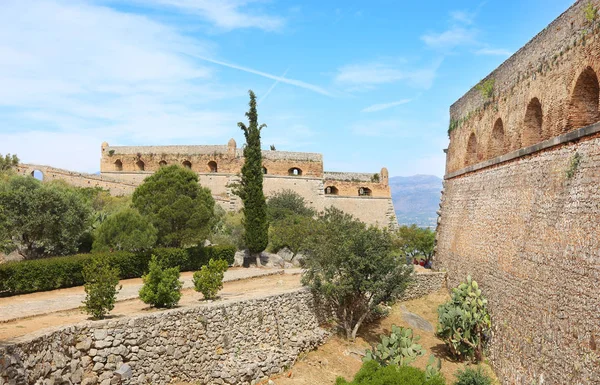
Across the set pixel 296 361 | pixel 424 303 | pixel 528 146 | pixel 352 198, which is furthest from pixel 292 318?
pixel 352 198

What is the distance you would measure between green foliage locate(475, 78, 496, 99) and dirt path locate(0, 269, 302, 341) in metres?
8.68

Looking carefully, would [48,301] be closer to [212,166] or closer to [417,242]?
[212,166]

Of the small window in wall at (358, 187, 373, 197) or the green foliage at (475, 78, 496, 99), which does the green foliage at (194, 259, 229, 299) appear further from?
the small window in wall at (358, 187, 373, 197)

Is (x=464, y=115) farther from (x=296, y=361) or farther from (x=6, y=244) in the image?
(x=6, y=244)

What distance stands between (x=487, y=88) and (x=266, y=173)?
83.9 feet

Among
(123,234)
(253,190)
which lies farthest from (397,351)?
(253,190)

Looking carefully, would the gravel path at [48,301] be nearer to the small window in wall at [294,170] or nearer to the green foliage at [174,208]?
the green foliage at [174,208]

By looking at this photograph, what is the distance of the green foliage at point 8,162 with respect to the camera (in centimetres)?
3444

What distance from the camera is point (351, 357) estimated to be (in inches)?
584

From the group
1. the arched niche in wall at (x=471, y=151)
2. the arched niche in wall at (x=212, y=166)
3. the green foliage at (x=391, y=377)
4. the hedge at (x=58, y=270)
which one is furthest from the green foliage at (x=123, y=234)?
the arched niche in wall at (x=212, y=166)

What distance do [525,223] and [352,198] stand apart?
29.2 metres

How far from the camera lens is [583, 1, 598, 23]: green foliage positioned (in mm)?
9641

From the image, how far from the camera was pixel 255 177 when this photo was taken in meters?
23.1

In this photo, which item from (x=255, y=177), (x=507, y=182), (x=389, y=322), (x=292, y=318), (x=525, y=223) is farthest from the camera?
(x=255, y=177)
